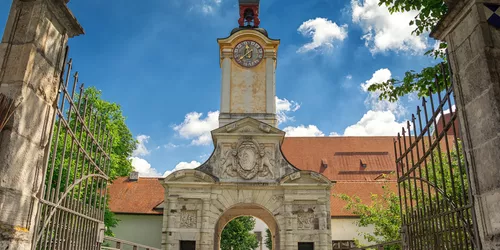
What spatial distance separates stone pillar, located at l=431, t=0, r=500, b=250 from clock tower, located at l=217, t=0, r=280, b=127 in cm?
1711

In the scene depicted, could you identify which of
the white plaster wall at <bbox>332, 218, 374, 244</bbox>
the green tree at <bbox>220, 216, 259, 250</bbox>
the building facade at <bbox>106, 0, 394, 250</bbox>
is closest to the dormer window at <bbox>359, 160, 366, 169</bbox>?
the green tree at <bbox>220, 216, 259, 250</bbox>

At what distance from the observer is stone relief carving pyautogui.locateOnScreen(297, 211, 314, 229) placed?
683 inches

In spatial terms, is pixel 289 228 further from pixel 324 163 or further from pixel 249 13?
pixel 324 163

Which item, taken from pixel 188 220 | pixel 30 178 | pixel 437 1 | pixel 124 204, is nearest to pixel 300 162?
pixel 124 204

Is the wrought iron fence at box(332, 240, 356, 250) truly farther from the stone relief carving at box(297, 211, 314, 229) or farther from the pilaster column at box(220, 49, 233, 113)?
the pilaster column at box(220, 49, 233, 113)

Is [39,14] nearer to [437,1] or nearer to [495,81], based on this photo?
[495,81]

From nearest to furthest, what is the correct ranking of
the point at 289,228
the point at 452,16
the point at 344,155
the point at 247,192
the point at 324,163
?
the point at 452,16, the point at 289,228, the point at 247,192, the point at 324,163, the point at 344,155

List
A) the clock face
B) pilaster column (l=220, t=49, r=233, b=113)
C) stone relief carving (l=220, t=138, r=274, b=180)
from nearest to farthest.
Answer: stone relief carving (l=220, t=138, r=274, b=180) → pilaster column (l=220, t=49, r=233, b=113) → the clock face

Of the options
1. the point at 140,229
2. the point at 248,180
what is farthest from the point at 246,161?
the point at 140,229

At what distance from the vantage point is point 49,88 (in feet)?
13.1

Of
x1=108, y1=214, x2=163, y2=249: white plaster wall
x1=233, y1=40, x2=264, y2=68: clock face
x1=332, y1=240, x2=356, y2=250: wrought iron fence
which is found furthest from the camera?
x1=108, y1=214, x2=163, y2=249: white plaster wall

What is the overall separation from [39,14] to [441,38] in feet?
13.3

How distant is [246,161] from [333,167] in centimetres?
1710

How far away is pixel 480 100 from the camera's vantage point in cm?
357
